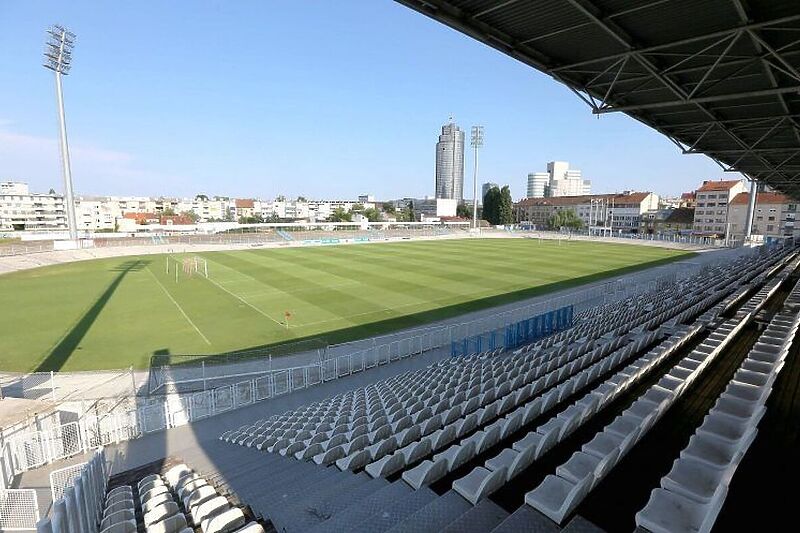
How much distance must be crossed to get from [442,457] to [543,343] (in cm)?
796

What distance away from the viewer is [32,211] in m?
116

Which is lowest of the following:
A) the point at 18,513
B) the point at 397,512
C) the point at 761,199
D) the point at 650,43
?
the point at 18,513

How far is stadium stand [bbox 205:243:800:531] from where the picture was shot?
3314 millimetres

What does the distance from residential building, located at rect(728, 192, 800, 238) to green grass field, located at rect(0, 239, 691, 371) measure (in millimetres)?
57683

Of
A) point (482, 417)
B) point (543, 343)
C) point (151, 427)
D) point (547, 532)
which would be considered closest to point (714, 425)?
point (547, 532)

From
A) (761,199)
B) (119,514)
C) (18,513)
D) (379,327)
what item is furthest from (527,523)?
(761,199)

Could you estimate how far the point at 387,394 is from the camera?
8875 millimetres

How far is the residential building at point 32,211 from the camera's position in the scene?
11032 centimetres

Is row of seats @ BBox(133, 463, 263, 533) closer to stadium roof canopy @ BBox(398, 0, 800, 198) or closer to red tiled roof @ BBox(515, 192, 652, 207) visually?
stadium roof canopy @ BBox(398, 0, 800, 198)

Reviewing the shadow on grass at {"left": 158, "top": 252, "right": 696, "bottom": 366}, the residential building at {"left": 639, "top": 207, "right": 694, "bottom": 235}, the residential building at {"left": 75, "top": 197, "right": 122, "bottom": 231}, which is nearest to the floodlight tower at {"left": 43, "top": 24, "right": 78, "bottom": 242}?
the shadow on grass at {"left": 158, "top": 252, "right": 696, "bottom": 366}

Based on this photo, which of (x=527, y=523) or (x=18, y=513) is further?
(x=18, y=513)

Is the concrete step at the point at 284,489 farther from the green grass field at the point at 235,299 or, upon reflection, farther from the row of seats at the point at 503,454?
the green grass field at the point at 235,299

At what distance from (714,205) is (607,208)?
20.6 m

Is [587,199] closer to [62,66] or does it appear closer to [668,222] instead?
[668,222]
